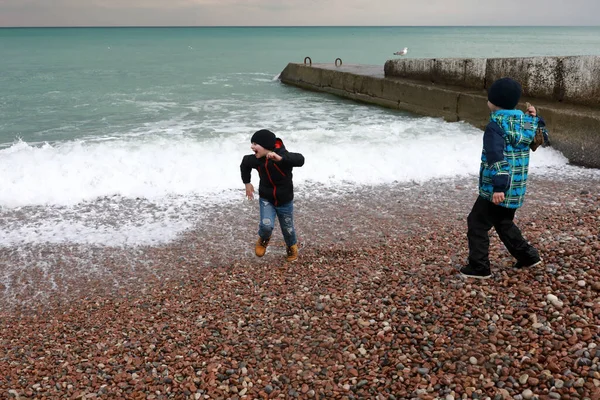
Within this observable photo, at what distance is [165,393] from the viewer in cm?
326

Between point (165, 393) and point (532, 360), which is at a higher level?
point (532, 360)

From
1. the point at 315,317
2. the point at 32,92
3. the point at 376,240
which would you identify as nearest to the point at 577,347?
the point at 315,317

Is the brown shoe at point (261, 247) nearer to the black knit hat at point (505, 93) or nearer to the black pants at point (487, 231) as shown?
the black pants at point (487, 231)

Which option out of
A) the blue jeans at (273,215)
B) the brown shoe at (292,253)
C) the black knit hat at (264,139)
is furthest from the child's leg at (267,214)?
the black knit hat at (264,139)

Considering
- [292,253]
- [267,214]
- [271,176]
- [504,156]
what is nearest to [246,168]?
[271,176]

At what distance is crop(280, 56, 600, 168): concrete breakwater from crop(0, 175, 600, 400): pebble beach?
12.3 feet

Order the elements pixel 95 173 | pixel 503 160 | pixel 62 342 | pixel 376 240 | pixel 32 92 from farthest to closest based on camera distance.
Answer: pixel 32 92
pixel 95 173
pixel 376 240
pixel 62 342
pixel 503 160

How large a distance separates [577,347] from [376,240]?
9.55 ft

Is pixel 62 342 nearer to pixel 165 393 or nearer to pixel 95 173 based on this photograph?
pixel 165 393

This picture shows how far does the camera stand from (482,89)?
12828 millimetres

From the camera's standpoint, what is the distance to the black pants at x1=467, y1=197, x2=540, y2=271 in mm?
4039

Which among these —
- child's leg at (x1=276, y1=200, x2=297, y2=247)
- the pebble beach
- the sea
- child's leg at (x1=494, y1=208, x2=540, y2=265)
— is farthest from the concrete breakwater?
child's leg at (x1=276, y1=200, x2=297, y2=247)

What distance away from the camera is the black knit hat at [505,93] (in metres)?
3.69

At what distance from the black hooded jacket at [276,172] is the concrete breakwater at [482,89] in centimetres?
676
